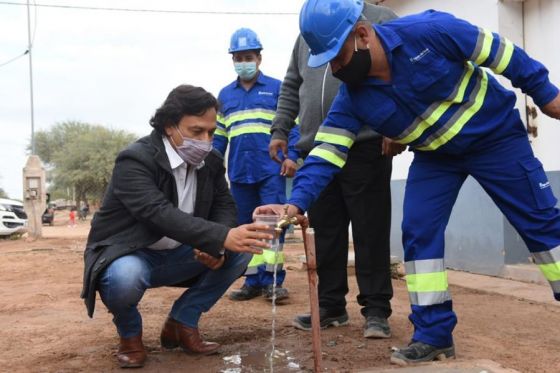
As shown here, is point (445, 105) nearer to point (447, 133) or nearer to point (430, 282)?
point (447, 133)

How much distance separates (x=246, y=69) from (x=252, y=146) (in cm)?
65

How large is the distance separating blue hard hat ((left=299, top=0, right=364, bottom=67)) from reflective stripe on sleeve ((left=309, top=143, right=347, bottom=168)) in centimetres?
53

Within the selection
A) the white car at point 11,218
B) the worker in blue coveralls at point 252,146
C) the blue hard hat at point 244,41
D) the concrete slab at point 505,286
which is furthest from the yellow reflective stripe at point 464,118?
the white car at point 11,218

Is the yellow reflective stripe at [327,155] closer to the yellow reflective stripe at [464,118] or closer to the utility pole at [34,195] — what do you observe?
the yellow reflective stripe at [464,118]

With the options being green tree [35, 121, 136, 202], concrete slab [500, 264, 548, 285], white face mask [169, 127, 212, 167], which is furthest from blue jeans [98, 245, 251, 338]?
green tree [35, 121, 136, 202]

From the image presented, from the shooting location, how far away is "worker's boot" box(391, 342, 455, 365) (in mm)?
3119

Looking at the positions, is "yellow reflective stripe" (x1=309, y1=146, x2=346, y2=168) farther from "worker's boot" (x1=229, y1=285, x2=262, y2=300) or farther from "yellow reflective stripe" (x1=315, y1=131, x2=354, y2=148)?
"worker's boot" (x1=229, y1=285, x2=262, y2=300)

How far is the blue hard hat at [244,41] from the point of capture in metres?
5.38

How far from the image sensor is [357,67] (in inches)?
118

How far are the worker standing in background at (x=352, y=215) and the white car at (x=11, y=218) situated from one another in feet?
44.7

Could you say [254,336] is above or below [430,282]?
below

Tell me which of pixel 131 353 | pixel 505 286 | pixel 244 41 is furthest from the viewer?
pixel 505 286

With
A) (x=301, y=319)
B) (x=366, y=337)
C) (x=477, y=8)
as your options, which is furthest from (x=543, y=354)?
(x=477, y=8)

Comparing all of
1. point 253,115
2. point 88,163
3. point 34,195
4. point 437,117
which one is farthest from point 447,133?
point 88,163
